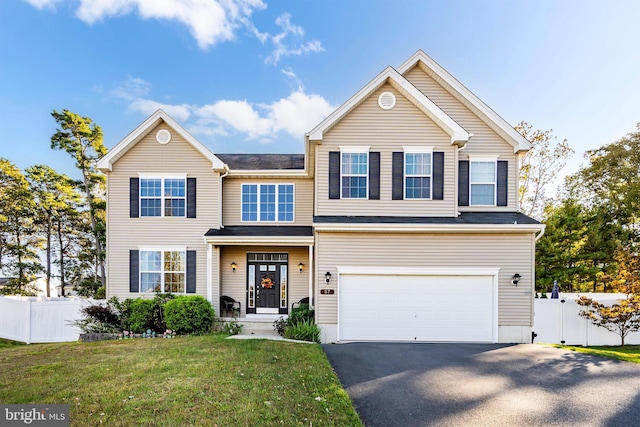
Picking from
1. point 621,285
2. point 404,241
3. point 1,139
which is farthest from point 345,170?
point 1,139

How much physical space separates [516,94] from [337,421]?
17.6 m

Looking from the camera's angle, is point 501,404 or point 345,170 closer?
point 501,404

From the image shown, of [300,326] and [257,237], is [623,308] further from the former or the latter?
[257,237]

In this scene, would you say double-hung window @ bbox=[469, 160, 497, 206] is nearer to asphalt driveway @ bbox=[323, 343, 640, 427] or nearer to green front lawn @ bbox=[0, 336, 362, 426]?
asphalt driveway @ bbox=[323, 343, 640, 427]

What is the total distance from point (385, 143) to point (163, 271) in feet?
31.4

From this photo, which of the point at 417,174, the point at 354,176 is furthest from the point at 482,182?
the point at 354,176

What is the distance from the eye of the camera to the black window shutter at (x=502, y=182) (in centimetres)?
1087

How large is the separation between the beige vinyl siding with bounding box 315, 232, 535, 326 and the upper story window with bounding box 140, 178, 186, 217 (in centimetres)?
596

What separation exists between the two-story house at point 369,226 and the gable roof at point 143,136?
0.17 ft

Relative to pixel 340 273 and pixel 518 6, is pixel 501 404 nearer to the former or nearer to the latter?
pixel 340 273

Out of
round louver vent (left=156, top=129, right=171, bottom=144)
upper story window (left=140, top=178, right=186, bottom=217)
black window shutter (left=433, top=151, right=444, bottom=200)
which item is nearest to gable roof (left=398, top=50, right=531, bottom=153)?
black window shutter (left=433, top=151, right=444, bottom=200)

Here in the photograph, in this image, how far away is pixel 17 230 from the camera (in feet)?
59.5

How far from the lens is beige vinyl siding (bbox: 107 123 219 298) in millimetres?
11633

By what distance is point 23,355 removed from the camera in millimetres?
8336
